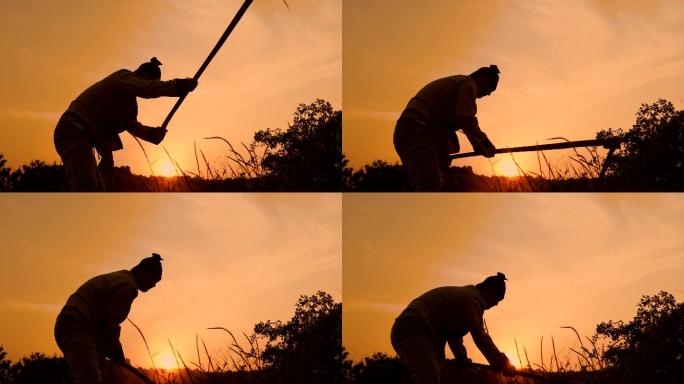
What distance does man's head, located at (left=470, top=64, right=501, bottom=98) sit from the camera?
7.80 meters

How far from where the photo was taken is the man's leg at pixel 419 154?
768 cm

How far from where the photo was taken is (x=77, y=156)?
24.9 ft

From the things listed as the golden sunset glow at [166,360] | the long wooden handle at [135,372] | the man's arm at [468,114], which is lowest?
the long wooden handle at [135,372]

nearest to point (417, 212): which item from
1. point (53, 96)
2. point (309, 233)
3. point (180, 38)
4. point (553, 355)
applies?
point (309, 233)

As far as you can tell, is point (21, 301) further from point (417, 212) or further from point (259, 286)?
point (417, 212)

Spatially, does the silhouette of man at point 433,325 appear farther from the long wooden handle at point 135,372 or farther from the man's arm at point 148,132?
the man's arm at point 148,132

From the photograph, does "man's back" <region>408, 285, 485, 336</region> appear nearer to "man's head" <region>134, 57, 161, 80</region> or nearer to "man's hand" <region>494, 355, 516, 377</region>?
"man's hand" <region>494, 355, 516, 377</region>

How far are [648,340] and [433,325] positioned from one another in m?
1.79

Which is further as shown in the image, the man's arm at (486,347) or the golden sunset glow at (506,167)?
the golden sunset glow at (506,167)

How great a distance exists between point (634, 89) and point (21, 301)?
15.5 feet

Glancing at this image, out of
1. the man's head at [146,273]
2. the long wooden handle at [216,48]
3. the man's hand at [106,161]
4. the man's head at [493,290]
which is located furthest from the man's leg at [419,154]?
the man's hand at [106,161]

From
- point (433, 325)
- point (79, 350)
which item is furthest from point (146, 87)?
point (433, 325)

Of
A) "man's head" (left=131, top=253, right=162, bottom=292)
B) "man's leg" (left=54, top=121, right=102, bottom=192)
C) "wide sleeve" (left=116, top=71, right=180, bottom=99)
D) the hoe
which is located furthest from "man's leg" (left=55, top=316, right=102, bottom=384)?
the hoe

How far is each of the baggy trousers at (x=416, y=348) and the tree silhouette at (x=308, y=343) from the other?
0.89 m
